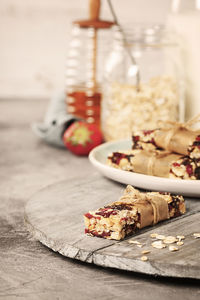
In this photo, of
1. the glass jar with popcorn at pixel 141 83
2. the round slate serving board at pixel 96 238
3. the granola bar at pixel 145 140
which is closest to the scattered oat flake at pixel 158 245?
the round slate serving board at pixel 96 238

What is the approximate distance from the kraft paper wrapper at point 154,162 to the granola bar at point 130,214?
0.39 feet

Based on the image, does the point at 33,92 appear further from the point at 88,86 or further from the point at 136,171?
the point at 136,171

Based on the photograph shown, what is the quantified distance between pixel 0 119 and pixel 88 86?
474 millimetres

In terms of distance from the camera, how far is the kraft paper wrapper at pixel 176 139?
0.93 m

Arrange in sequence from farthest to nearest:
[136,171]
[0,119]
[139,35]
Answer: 1. [0,119]
2. [139,35]
3. [136,171]

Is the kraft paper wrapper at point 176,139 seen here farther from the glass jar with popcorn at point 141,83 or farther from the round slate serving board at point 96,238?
the glass jar with popcorn at point 141,83

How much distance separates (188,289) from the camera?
2.12ft

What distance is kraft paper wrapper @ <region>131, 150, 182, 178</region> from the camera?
0.94 metres

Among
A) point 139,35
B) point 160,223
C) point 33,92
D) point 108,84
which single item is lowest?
point 33,92

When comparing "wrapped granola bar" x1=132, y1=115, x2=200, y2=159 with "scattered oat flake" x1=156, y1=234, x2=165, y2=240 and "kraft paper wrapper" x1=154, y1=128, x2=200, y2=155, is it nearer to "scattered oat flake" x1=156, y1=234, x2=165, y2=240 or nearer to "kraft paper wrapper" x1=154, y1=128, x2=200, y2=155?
"kraft paper wrapper" x1=154, y1=128, x2=200, y2=155

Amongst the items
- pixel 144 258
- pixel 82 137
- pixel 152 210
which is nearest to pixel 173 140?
pixel 152 210

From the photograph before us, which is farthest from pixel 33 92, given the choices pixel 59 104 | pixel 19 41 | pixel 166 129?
pixel 166 129

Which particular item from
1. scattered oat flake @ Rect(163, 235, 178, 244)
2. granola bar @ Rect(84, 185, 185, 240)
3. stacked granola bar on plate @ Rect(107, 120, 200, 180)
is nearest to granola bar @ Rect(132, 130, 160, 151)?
stacked granola bar on plate @ Rect(107, 120, 200, 180)

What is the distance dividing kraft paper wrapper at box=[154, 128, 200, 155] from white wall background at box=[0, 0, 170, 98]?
172cm
